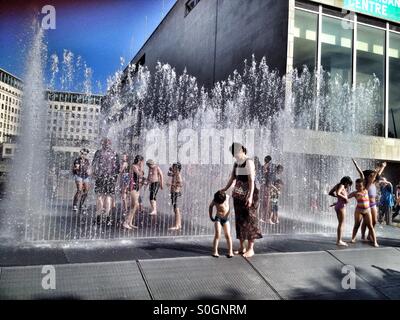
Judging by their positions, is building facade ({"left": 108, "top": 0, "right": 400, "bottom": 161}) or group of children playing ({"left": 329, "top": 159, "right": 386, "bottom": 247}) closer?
group of children playing ({"left": 329, "top": 159, "right": 386, "bottom": 247})

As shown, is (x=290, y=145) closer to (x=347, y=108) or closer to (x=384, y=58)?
(x=347, y=108)

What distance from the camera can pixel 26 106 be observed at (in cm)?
864

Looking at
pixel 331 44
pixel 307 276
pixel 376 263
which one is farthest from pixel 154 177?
pixel 331 44

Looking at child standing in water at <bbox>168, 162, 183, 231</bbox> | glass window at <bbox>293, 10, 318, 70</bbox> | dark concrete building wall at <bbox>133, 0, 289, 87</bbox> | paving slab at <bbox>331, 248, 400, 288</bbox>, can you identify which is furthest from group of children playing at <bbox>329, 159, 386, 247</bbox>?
glass window at <bbox>293, 10, 318, 70</bbox>

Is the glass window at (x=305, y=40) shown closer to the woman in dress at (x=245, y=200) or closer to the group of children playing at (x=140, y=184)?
the group of children playing at (x=140, y=184)

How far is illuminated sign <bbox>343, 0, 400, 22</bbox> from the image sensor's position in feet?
51.2

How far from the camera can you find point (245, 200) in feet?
15.6

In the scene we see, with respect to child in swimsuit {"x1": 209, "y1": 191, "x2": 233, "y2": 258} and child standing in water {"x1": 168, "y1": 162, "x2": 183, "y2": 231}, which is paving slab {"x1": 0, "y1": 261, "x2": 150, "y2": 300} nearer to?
child in swimsuit {"x1": 209, "y1": 191, "x2": 233, "y2": 258}

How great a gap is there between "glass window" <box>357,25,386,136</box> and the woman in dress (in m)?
12.7

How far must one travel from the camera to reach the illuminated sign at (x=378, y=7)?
51.2 ft

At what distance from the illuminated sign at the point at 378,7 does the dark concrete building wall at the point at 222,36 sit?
3.58m

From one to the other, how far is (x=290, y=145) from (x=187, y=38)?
15618mm

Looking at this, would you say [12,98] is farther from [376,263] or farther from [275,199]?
[376,263]
